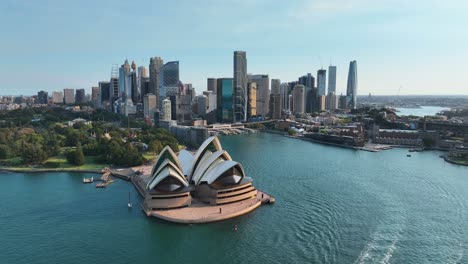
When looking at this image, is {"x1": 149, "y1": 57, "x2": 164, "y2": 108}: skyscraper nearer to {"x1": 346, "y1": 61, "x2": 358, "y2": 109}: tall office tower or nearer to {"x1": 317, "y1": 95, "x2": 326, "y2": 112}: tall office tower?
{"x1": 317, "y1": 95, "x2": 326, "y2": 112}: tall office tower

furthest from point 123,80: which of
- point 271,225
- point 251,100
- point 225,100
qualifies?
point 271,225

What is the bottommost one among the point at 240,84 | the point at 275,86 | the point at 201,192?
the point at 201,192

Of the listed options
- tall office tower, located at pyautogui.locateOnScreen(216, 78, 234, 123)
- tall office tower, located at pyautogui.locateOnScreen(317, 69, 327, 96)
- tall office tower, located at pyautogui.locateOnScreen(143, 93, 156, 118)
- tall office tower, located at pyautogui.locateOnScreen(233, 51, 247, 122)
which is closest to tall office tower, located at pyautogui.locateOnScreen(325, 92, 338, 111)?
tall office tower, located at pyautogui.locateOnScreen(317, 69, 327, 96)

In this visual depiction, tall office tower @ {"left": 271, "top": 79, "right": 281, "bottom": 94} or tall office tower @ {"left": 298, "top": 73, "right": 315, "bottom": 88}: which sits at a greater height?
tall office tower @ {"left": 298, "top": 73, "right": 315, "bottom": 88}

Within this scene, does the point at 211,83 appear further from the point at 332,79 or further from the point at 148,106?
the point at 332,79

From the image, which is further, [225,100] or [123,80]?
[123,80]

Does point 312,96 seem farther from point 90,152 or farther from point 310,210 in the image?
point 310,210
